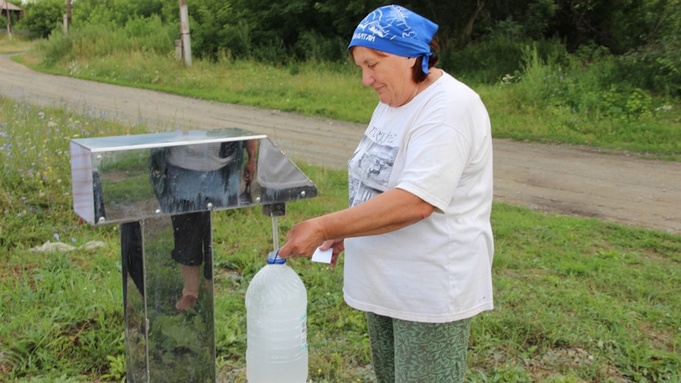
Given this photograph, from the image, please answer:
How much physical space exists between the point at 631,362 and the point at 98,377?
2.67 metres

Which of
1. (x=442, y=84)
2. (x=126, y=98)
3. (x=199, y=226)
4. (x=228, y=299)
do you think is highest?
(x=442, y=84)

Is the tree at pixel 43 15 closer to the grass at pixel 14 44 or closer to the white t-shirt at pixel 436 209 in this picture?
the grass at pixel 14 44

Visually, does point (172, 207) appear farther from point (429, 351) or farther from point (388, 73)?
point (429, 351)

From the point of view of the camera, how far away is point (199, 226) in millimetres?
2346

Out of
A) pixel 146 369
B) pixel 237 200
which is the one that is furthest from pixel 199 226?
pixel 146 369

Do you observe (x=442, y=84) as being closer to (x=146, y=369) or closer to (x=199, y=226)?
(x=199, y=226)

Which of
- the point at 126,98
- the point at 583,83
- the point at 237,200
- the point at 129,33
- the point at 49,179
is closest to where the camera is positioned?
the point at 237,200

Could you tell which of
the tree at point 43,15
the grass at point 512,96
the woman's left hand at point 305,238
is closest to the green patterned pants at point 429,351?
the woman's left hand at point 305,238

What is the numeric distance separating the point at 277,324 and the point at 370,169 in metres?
0.61

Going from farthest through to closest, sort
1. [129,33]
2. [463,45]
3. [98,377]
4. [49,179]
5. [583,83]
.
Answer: [129,33]
[463,45]
[583,83]
[49,179]
[98,377]

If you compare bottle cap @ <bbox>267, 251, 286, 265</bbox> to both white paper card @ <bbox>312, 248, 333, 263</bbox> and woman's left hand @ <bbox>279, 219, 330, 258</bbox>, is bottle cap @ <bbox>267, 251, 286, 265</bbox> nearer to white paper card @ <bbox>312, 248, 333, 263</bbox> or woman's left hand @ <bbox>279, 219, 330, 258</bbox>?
woman's left hand @ <bbox>279, 219, 330, 258</bbox>

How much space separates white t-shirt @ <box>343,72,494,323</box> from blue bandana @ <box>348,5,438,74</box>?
130mm

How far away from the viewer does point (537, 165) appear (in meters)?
9.62

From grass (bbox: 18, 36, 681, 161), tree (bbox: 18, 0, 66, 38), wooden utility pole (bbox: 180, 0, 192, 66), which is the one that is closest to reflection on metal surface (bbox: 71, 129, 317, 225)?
grass (bbox: 18, 36, 681, 161)
